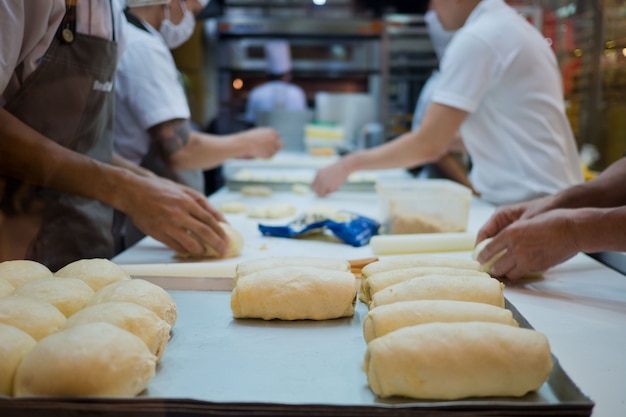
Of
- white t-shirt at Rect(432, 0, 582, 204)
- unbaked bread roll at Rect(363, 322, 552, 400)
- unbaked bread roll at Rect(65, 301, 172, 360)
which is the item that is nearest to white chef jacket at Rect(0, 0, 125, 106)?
unbaked bread roll at Rect(65, 301, 172, 360)

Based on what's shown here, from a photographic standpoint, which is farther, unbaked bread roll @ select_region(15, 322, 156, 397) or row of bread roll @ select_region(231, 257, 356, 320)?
row of bread roll @ select_region(231, 257, 356, 320)

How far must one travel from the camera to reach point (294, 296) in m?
1.07

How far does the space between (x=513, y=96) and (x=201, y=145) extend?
54.2 inches

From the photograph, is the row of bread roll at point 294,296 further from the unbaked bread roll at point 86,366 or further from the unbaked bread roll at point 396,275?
the unbaked bread roll at point 86,366

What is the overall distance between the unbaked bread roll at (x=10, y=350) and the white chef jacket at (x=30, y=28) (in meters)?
0.80

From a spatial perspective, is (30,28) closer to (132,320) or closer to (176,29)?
(132,320)

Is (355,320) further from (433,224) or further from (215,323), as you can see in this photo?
(433,224)

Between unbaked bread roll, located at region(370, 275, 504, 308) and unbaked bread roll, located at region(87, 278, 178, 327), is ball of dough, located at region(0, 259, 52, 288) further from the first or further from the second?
unbaked bread roll, located at region(370, 275, 504, 308)

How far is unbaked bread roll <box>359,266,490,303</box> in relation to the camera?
3.61 ft

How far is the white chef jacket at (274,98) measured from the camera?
5496mm

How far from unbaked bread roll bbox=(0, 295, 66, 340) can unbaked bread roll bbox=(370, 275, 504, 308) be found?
19.8 inches

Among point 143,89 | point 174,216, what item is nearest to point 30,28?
point 174,216

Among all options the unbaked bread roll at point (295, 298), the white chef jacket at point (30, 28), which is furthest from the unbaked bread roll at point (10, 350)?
the white chef jacket at point (30, 28)

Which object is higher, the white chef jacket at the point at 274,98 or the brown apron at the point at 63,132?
the brown apron at the point at 63,132
